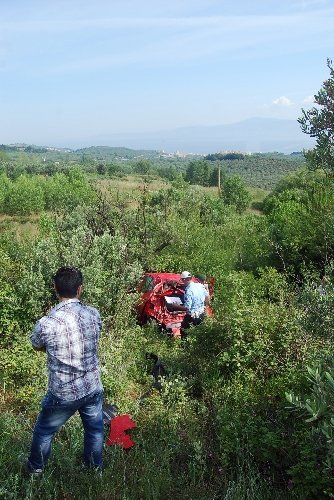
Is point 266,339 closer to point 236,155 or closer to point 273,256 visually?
point 273,256

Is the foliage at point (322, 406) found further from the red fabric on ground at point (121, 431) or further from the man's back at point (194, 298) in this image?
the man's back at point (194, 298)

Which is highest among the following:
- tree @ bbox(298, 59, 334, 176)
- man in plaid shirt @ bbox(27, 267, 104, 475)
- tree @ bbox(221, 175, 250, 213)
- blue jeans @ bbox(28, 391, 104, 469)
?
tree @ bbox(298, 59, 334, 176)

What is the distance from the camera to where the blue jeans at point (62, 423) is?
397 cm

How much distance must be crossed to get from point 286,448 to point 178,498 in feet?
3.35

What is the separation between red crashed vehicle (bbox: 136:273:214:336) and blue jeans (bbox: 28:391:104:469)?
5.57 meters

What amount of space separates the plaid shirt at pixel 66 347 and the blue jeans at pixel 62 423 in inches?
3.6

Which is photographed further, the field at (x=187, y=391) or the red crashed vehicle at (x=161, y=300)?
the red crashed vehicle at (x=161, y=300)

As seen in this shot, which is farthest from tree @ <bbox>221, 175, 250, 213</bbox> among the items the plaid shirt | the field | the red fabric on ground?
the plaid shirt

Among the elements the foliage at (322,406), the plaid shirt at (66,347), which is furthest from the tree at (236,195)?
the foliage at (322,406)

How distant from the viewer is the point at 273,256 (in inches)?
707

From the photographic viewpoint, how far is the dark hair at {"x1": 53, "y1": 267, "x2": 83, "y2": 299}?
3.94m

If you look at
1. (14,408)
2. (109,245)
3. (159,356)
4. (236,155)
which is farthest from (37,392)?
(236,155)

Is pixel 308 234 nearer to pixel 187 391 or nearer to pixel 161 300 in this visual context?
pixel 161 300

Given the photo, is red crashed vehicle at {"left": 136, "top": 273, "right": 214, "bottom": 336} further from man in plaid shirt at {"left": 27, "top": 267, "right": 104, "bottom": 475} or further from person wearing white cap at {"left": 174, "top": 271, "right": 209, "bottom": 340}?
man in plaid shirt at {"left": 27, "top": 267, "right": 104, "bottom": 475}
